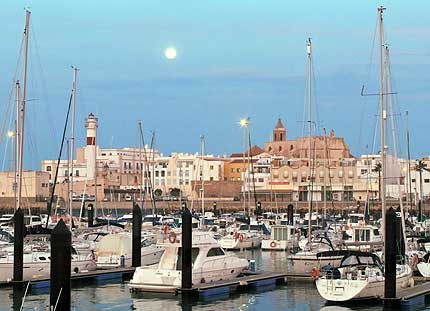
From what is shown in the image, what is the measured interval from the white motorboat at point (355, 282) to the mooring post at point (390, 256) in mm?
917

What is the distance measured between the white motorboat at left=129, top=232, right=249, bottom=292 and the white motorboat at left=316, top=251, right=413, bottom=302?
4.72m

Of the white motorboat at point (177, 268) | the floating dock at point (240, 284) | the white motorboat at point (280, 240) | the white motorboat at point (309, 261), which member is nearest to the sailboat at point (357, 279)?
the floating dock at point (240, 284)

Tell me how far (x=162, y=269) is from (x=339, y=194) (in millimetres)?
120585

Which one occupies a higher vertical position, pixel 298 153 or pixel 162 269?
pixel 298 153

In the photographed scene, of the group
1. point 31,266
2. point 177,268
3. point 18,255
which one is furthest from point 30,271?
point 177,268

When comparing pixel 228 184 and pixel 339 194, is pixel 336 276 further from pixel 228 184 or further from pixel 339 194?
pixel 228 184

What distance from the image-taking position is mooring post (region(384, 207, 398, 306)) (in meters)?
29.3

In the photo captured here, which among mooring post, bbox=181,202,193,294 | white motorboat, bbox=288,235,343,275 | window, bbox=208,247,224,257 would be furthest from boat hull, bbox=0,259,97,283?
white motorboat, bbox=288,235,343,275

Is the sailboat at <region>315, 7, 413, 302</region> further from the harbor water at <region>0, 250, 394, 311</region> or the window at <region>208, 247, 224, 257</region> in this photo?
the window at <region>208, 247, 224, 257</region>

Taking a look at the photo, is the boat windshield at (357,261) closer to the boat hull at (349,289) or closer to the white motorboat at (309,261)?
the boat hull at (349,289)

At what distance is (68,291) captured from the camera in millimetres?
25297

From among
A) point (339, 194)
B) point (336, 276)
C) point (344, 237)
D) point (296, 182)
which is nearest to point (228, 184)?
point (296, 182)

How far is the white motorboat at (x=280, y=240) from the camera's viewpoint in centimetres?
5741

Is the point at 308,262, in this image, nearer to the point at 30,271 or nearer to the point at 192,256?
the point at 192,256
